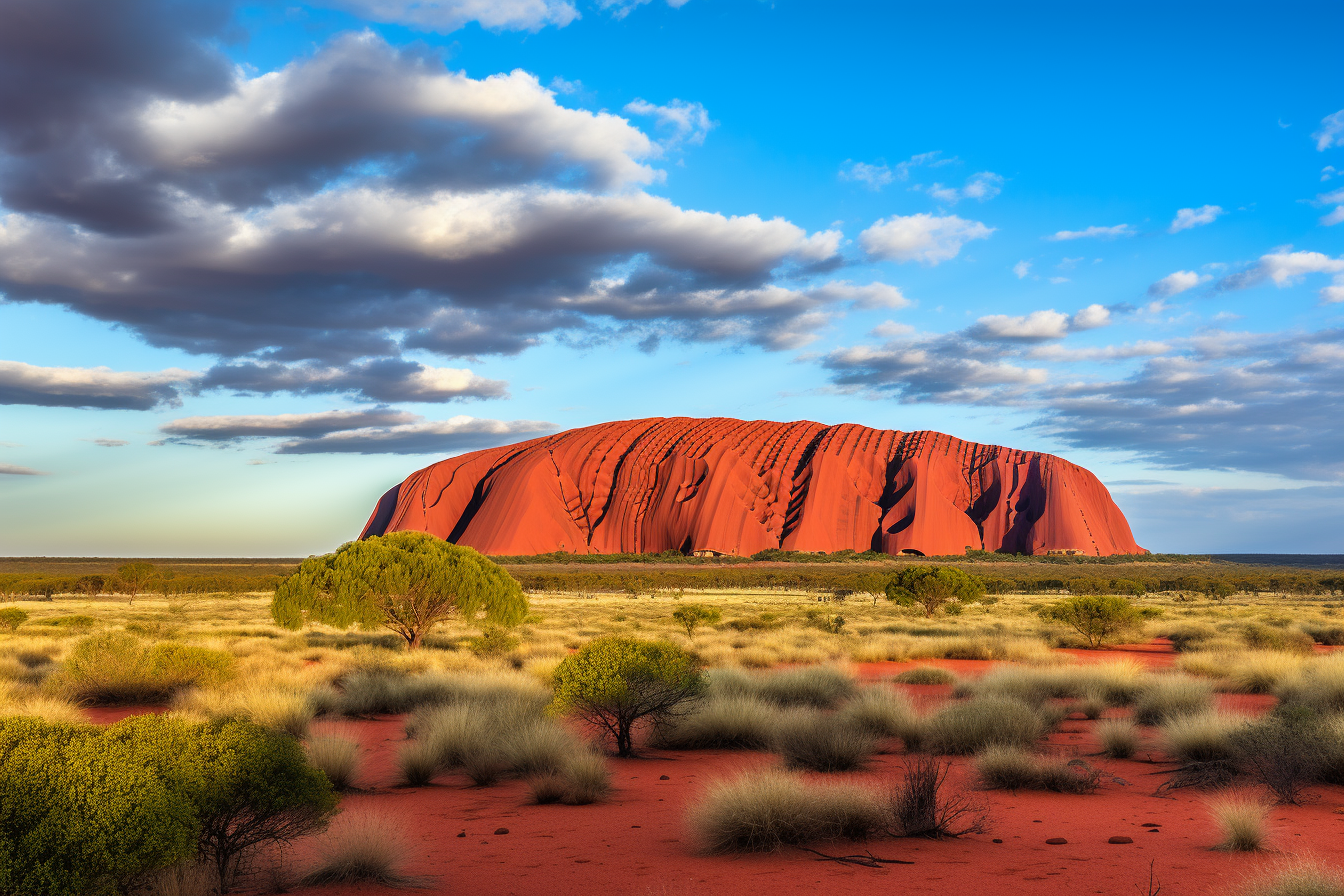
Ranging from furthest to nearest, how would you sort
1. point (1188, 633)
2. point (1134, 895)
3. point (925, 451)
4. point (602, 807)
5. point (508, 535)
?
point (925, 451) < point (508, 535) < point (1188, 633) < point (602, 807) < point (1134, 895)

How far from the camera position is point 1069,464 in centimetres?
11038

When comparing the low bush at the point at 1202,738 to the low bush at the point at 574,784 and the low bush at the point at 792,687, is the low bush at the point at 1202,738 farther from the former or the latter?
the low bush at the point at 574,784

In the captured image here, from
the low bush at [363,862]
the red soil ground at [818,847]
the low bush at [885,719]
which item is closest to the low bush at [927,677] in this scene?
the low bush at [885,719]

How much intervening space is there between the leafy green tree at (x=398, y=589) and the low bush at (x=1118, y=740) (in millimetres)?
14888

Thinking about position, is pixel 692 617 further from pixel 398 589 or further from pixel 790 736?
pixel 790 736

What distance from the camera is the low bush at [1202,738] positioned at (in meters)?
8.97

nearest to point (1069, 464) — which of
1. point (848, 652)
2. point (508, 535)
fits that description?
point (508, 535)

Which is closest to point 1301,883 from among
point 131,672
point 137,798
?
point 137,798

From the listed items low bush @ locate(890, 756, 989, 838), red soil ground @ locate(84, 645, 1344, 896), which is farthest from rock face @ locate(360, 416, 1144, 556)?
low bush @ locate(890, 756, 989, 838)

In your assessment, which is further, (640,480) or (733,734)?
(640,480)

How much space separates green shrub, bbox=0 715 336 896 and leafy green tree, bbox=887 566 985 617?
30.3 metres

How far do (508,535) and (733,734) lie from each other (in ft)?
275

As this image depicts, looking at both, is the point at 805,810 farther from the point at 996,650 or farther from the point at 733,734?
the point at 996,650

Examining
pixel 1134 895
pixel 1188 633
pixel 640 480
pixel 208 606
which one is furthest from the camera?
pixel 640 480
